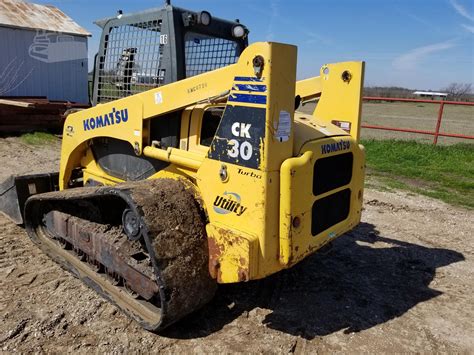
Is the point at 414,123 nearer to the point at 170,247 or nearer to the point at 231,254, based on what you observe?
the point at 231,254

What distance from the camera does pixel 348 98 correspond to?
366cm

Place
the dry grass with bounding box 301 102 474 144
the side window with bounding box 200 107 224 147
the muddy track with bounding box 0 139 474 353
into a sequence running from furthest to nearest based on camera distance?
the dry grass with bounding box 301 102 474 144 → the side window with bounding box 200 107 224 147 → the muddy track with bounding box 0 139 474 353

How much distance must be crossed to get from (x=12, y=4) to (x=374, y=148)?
13.7 meters

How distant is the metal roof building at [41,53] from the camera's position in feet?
45.5

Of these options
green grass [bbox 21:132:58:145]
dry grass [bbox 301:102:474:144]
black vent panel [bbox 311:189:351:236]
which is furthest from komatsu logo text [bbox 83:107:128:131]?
dry grass [bbox 301:102:474:144]

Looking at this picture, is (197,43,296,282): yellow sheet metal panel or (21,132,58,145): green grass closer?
(197,43,296,282): yellow sheet metal panel

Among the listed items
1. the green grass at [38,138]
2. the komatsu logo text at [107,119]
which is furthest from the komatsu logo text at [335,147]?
the green grass at [38,138]

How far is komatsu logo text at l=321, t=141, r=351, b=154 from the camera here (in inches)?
118

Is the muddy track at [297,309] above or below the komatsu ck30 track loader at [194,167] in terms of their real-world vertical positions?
below

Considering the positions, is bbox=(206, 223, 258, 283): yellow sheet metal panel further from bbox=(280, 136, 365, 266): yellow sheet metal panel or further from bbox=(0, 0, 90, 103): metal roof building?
bbox=(0, 0, 90, 103): metal roof building

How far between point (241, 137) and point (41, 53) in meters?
14.5

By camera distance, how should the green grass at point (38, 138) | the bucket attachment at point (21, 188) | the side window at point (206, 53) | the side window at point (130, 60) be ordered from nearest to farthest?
the side window at point (130, 60) → the side window at point (206, 53) → the bucket attachment at point (21, 188) → the green grass at point (38, 138)

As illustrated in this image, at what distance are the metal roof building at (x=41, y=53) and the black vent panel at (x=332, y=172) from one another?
13.8 m

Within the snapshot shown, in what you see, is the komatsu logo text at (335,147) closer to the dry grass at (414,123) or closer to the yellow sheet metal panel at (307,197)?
the yellow sheet metal panel at (307,197)
